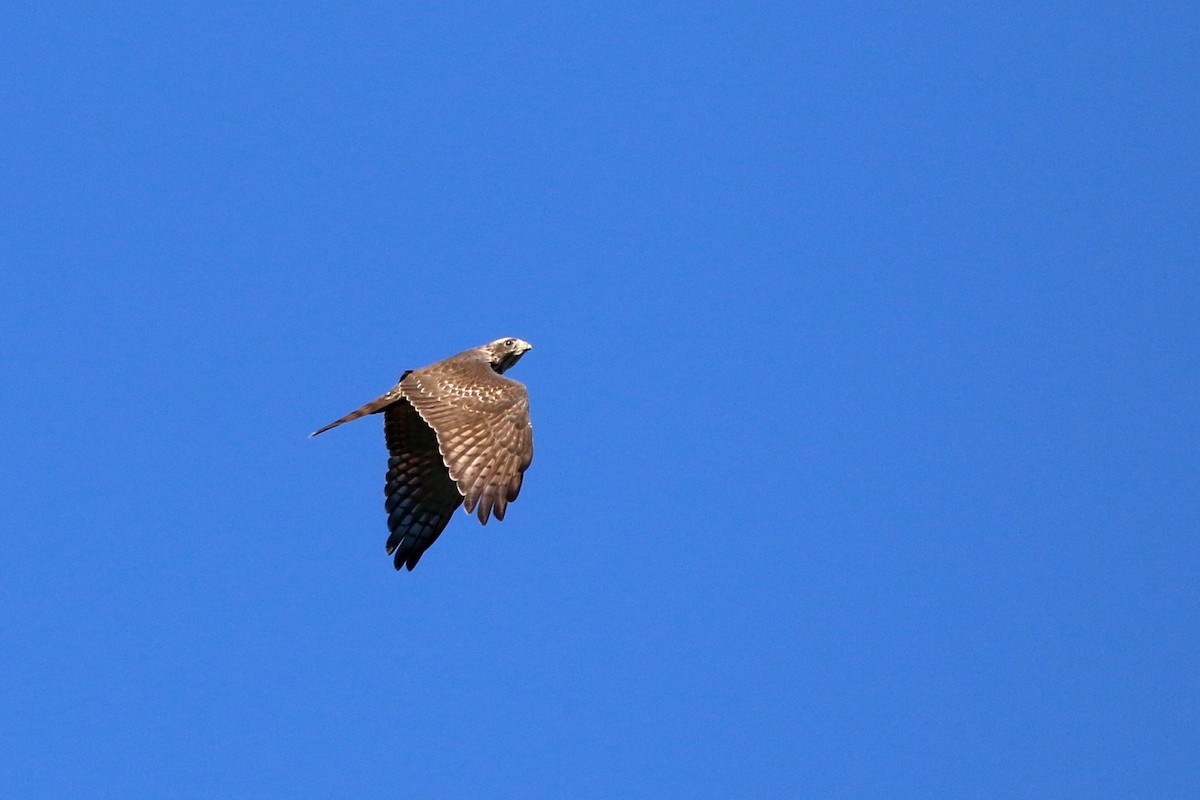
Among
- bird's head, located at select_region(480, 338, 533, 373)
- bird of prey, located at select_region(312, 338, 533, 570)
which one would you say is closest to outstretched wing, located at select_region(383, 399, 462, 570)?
bird of prey, located at select_region(312, 338, 533, 570)

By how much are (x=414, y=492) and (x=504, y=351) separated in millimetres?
2073

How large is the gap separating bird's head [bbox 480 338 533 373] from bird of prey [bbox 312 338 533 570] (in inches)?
0.5

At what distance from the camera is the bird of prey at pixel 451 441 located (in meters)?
18.1

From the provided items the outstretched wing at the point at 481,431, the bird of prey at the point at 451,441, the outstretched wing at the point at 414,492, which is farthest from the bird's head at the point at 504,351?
the outstretched wing at the point at 481,431

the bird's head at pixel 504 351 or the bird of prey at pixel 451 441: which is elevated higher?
the bird's head at pixel 504 351

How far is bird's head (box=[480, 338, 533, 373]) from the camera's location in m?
21.6

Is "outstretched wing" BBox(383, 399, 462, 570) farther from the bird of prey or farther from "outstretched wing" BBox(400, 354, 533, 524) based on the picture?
"outstretched wing" BBox(400, 354, 533, 524)

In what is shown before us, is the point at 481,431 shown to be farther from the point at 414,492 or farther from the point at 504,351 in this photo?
the point at 504,351

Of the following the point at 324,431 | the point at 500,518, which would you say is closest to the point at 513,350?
the point at 324,431

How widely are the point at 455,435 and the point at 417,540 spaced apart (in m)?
3.03

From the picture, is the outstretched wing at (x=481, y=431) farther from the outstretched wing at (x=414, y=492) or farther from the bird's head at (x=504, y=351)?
the bird's head at (x=504, y=351)

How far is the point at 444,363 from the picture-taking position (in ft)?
67.3

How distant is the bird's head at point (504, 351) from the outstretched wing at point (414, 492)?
50.8 inches

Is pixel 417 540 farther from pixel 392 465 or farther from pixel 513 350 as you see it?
pixel 513 350
